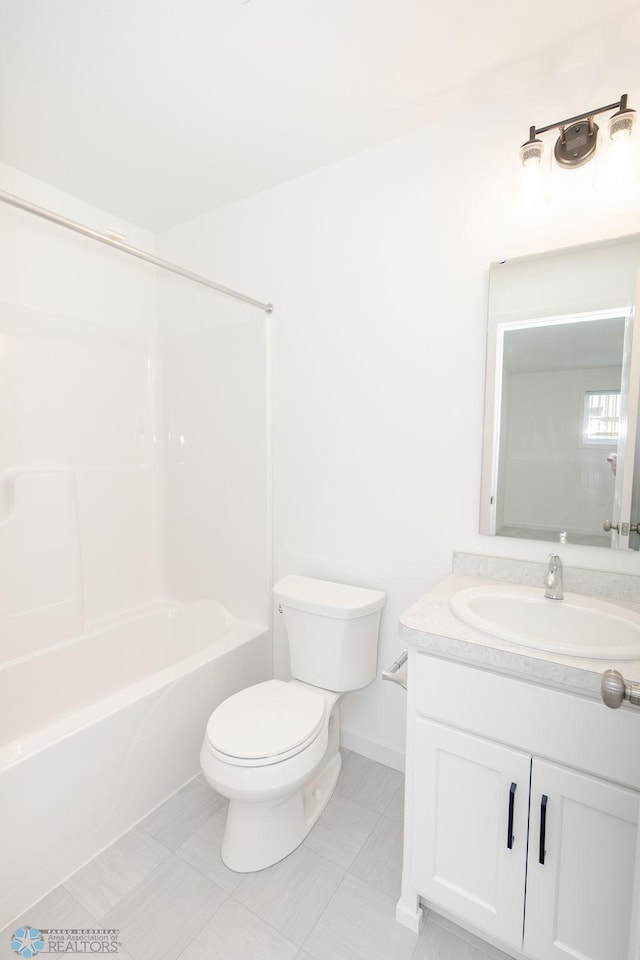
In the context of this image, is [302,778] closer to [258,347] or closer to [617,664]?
[617,664]

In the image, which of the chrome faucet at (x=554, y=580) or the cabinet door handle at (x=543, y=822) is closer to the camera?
the cabinet door handle at (x=543, y=822)

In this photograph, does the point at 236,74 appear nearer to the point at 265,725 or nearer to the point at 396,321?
the point at 396,321

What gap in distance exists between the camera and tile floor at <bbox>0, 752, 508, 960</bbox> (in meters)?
1.18

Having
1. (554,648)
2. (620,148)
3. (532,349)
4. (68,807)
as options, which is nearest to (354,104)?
(620,148)

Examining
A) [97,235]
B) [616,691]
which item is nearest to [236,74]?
[97,235]

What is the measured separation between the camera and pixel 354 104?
1.50 metres

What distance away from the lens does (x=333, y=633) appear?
167 cm

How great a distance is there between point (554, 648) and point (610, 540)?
0.57m

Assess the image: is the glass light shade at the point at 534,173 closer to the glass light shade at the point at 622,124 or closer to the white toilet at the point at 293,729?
the glass light shade at the point at 622,124

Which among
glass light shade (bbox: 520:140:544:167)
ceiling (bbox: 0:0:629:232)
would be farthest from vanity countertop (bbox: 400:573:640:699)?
ceiling (bbox: 0:0:629:232)

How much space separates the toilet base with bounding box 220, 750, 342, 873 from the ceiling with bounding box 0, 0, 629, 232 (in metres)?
2.22

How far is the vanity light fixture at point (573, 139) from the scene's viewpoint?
121 centimetres

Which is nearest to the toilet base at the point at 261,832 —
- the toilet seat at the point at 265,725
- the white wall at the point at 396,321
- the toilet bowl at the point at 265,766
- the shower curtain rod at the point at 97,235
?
the toilet bowl at the point at 265,766

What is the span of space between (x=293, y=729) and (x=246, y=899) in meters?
0.47
